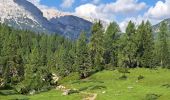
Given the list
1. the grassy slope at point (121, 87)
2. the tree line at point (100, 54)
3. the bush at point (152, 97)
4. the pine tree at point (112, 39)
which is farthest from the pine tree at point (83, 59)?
the bush at point (152, 97)

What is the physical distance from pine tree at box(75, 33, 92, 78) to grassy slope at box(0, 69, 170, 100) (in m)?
8.21

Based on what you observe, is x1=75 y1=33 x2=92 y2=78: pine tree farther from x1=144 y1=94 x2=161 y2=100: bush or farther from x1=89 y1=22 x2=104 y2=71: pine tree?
x1=144 y1=94 x2=161 y2=100: bush

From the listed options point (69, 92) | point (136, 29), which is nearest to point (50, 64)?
point (136, 29)

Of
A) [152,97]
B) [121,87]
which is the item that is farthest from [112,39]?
[152,97]

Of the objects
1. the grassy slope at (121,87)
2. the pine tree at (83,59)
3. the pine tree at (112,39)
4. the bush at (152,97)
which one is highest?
the pine tree at (112,39)

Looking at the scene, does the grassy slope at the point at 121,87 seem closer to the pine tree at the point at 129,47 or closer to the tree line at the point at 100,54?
the tree line at the point at 100,54

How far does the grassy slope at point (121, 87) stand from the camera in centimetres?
7612

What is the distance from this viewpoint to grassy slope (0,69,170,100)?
250ft

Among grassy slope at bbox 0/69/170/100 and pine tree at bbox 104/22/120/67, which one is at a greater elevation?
pine tree at bbox 104/22/120/67

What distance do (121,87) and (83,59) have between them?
4781 centimetres

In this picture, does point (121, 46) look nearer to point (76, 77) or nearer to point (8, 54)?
point (76, 77)

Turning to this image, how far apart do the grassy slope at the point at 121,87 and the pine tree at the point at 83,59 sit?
821cm

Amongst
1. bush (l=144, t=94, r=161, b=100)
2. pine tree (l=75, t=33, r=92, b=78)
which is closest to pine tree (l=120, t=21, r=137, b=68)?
pine tree (l=75, t=33, r=92, b=78)

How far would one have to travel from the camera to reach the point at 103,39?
481 ft
